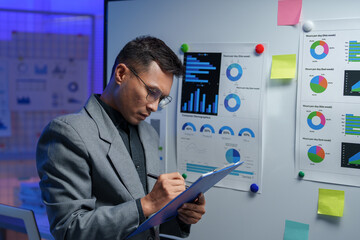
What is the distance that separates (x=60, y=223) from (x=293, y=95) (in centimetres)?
97

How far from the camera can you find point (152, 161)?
1.35 m

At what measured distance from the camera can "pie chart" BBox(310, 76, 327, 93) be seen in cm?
132

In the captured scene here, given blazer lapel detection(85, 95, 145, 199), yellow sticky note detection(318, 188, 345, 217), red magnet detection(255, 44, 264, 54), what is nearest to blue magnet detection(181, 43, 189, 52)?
red magnet detection(255, 44, 264, 54)

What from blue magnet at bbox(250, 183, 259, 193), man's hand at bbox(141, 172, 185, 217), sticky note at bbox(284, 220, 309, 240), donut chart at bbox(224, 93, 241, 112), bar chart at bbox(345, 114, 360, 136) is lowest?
sticky note at bbox(284, 220, 309, 240)

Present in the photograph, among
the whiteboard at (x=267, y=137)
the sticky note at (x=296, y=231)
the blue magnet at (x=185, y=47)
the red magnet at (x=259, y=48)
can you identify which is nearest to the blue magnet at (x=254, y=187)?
the whiteboard at (x=267, y=137)

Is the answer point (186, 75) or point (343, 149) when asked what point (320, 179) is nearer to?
point (343, 149)

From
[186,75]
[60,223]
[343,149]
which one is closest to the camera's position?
[60,223]

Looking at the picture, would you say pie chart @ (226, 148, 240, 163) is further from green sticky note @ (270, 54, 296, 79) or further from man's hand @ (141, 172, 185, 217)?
man's hand @ (141, 172, 185, 217)

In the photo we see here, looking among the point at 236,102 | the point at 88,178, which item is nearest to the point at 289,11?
the point at 236,102

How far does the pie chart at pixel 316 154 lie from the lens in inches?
52.2

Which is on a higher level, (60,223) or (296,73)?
(296,73)

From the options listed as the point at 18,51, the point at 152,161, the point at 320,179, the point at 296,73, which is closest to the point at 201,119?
the point at 152,161

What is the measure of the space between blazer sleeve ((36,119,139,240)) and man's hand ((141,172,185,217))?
0.04 metres

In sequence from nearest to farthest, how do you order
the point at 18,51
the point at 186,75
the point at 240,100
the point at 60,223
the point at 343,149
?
the point at 60,223, the point at 343,149, the point at 240,100, the point at 186,75, the point at 18,51
